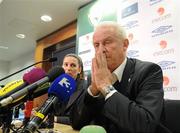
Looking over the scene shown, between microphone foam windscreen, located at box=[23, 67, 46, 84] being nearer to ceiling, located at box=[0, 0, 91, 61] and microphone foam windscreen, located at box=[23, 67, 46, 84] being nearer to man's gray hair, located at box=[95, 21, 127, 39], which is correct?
man's gray hair, located at box=[95, 21, 127, 39]

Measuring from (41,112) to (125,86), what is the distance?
0.45 metres

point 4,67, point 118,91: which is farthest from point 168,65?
point 4,67

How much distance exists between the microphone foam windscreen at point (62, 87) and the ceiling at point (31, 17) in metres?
2.97

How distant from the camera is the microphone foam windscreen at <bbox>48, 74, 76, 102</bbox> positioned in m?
0.74

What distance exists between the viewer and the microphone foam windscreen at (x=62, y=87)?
745mm

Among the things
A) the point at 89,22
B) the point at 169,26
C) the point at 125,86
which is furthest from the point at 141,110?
the point at 89,22

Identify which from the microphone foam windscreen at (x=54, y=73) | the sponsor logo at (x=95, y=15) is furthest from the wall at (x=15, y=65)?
the microphone foam windscreen at (x=54, y=73)

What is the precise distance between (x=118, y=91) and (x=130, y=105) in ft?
0.52

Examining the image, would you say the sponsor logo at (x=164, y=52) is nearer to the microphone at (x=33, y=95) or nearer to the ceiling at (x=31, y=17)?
the microphone at (x=33, y=95)

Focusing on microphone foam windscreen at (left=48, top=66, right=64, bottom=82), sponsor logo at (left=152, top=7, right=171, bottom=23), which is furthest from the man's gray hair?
sponsor logo at (left=152, top=7, right=171, bottom=23)

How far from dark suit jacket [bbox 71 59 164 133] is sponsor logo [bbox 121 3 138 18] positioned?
1679 mm

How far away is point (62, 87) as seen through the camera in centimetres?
78

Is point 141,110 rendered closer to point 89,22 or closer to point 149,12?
point 149,12

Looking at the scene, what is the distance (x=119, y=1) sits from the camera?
2.92m
